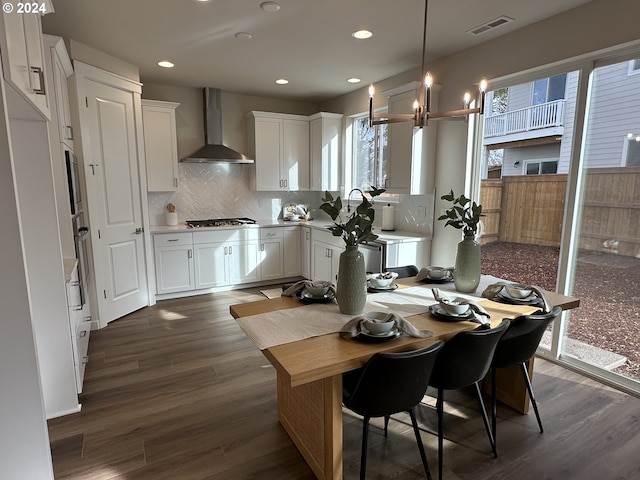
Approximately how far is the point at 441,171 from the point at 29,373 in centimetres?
365

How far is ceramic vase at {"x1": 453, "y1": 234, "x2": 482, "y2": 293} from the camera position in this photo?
7.62ft

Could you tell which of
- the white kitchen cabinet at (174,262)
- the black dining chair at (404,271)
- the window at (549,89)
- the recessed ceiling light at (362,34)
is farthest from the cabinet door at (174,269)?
the window at (549,89)

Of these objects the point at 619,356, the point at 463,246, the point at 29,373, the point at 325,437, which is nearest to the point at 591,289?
the point at 619,356

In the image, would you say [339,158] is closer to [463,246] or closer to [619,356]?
[463,246]

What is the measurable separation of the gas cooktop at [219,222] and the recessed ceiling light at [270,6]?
9.31 feet

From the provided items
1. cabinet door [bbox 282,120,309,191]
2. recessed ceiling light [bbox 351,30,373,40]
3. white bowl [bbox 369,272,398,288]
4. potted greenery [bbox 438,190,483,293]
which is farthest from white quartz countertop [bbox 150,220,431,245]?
recessed ceiling light [bbox 351,30,373,40]

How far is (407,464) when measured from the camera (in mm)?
1948

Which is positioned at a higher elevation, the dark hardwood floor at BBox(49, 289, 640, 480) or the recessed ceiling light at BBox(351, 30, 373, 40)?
the recessed ceiling light at BBox(351, 30, 373, 40)

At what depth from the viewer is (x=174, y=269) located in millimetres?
4629

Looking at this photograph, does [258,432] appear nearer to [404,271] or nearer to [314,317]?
[314,317]

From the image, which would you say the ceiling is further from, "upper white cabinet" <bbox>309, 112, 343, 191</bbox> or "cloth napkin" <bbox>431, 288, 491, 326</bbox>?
"cloth napkin" <bbox>431, 288, 491, 326</bbox>

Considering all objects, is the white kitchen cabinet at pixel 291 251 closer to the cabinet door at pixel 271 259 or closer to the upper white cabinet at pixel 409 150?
the cabinet door at pixel 271 259

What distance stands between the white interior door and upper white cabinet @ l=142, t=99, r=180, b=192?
0.48 metres

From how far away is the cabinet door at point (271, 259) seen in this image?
17.1ft
